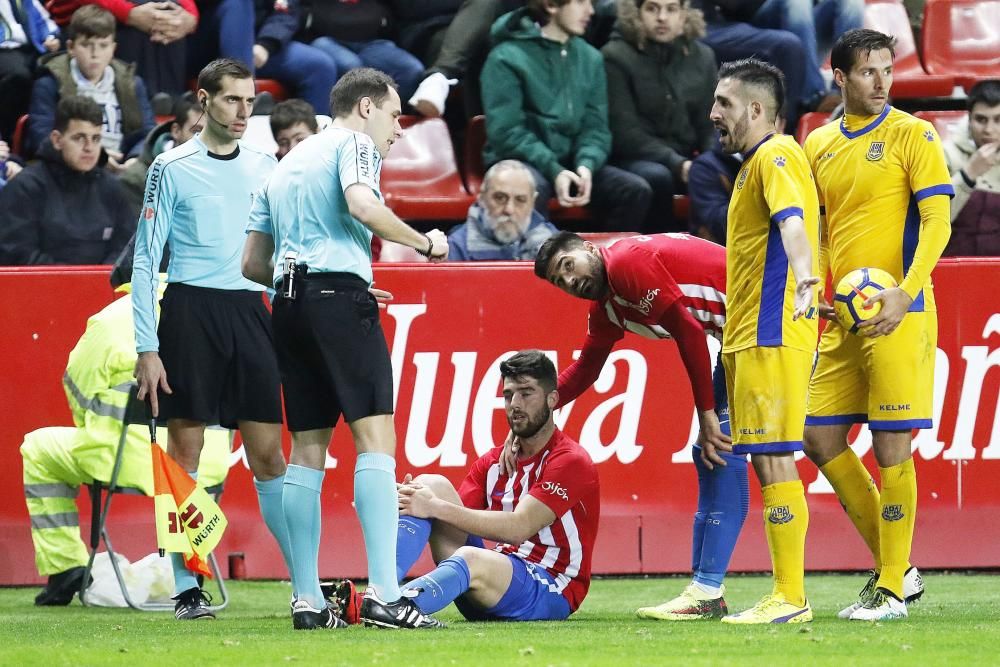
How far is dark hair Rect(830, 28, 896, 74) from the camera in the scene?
21.6ft

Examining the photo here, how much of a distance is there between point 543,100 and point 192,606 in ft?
16.4

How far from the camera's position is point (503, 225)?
32.8 feet

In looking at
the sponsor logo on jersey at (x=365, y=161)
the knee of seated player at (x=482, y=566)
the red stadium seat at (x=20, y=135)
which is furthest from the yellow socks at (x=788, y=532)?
the red stadium seat at (x=20, y=135)

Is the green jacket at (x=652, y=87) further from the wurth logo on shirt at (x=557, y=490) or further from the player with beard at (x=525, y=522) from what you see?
the wurth logo on shirt at (x=557, y=490)

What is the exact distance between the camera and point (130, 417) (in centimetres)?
787

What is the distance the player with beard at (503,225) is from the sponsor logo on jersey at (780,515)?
3.76m

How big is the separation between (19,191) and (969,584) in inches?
229

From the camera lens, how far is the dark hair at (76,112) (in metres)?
9.72

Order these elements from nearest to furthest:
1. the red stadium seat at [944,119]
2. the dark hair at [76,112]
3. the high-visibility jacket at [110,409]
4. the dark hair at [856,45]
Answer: the dark hair at [856,45], the high-visibility jacket at [110,409], the dark hair at [76,112], the red stadium seat at [944,119]

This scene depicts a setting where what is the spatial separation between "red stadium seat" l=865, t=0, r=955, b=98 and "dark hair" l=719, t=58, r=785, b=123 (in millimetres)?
6286

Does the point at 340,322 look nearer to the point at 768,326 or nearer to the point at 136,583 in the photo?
the point at 768,326

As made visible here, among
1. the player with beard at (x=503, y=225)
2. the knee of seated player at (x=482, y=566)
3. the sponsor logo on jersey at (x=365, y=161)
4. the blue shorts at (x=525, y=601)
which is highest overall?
the sponsor logo on jersey at (x=365, y=161)

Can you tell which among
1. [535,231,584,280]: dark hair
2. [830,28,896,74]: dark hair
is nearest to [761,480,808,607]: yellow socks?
[535,231,584,280]: dark hair

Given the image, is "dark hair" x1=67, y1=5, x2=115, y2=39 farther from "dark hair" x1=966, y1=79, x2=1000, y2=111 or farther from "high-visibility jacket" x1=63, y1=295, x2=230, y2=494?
"dark hair" x1=966, y1=79, x2=1000, y2=111
